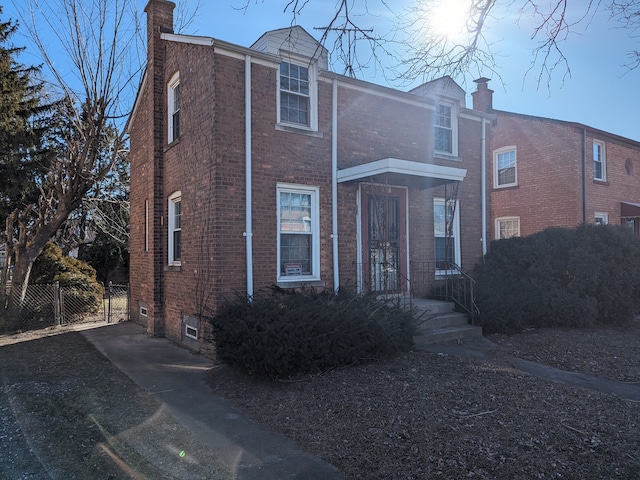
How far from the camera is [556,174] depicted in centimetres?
1738

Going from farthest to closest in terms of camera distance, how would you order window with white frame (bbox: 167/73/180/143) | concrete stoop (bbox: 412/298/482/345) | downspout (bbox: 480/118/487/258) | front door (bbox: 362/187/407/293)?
downspout (bbox: 480/118/487/258) < window with white frame (bbox: 167/73/180/143) < front door (bbox: 362/187/407/293) < concrete stoop (bbox: 412/298/482/345)

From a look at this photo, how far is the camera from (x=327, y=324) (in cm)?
616

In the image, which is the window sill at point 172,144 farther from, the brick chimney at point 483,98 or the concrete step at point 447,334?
the brick chimney at point 483,98

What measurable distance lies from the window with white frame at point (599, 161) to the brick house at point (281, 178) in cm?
943

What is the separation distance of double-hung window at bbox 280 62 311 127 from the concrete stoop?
4354 mm

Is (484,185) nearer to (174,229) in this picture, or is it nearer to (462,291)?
(462,291)

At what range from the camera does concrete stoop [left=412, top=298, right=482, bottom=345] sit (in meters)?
8.25

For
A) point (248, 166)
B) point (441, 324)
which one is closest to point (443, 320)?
point (441, 324)

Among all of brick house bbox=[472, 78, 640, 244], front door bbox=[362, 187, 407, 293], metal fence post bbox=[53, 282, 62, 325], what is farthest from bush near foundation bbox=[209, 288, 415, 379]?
brick house bbox=[472, 78, 640, 244]

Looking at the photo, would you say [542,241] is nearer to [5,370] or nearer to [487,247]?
[487,247]

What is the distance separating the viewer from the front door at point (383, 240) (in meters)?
9.58

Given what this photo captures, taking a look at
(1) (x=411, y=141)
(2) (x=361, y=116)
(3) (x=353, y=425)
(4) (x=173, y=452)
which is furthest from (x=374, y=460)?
(1) (x=411, y=141)

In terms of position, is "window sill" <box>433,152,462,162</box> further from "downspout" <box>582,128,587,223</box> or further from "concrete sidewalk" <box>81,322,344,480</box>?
"downspout" <box>582,128,587,223</box>

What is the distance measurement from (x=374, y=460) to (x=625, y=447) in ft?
6.99
